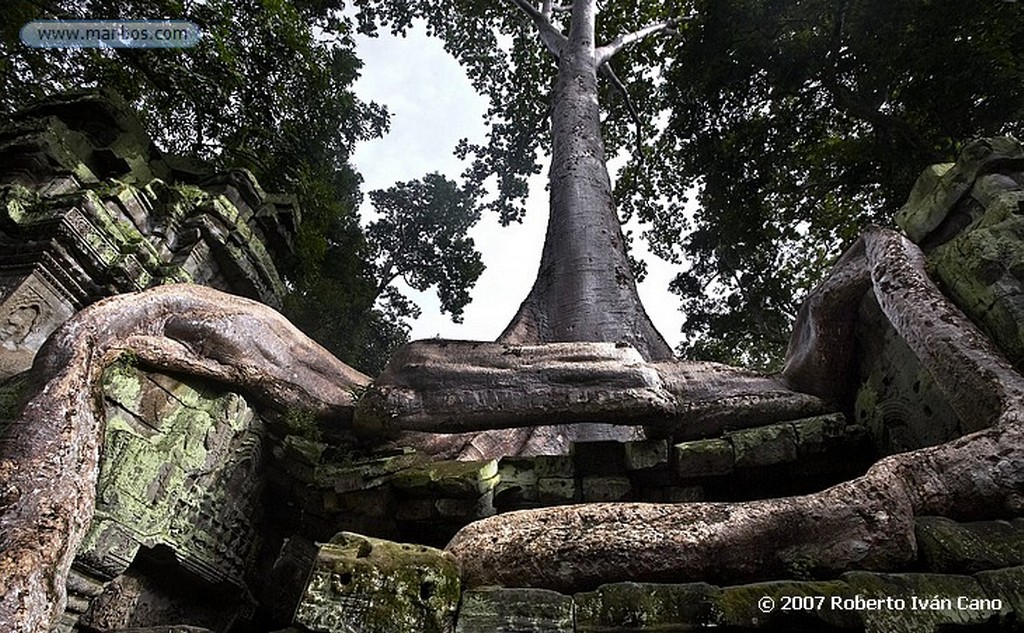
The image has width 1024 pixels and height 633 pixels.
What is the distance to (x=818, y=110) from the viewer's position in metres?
7.21

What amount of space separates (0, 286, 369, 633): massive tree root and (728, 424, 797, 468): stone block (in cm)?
181

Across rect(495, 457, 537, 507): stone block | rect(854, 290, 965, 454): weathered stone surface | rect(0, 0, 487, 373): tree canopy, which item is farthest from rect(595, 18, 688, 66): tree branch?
rect(495, 457, 537, 507): stone block

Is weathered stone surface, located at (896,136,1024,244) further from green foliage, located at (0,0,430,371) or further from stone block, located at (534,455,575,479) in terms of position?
green foliage, located at (0,0,430,371)

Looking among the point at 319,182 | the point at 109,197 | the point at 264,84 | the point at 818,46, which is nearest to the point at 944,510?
the point at 109,197

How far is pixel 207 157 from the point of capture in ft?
23.6

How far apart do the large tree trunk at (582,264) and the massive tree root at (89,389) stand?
5.27 feet

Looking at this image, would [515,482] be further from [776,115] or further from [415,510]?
[776,115]

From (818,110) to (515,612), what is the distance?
7.28 metres

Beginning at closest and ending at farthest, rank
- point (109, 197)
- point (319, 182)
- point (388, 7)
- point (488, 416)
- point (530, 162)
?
1. point (488, 416)
2. point (109, 197)
3. point (319, 182)
4. point (388, 7)
5. point (530, 162)

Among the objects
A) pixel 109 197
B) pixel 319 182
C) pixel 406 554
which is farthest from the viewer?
pixel 319 182

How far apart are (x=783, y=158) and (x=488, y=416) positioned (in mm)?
6143

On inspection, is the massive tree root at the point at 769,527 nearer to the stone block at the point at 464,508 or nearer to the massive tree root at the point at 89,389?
the stone block at the point at 464,508

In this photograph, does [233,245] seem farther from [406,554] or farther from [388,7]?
[388,7]

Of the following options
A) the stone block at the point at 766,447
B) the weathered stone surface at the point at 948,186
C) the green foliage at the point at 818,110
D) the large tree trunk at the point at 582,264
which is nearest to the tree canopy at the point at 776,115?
the green foliage at the point at 818,110
